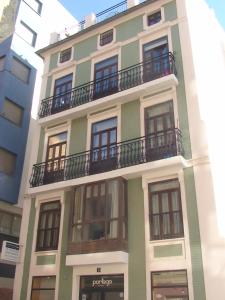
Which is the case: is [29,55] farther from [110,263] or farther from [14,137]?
[110,263]

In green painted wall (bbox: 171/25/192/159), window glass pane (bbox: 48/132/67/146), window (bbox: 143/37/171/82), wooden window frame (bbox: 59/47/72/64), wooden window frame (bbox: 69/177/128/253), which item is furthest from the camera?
wooden window frame (bbox: 59/47/72/64)

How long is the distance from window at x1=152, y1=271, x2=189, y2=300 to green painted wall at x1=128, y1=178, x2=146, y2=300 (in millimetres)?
376

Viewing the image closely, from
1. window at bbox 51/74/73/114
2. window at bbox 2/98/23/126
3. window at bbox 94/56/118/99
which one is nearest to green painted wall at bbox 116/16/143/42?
window at bbox 94/56/118/99

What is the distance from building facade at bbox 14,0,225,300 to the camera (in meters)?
11.3

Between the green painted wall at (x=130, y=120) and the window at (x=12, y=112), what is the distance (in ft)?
22.1

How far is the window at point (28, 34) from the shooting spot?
20766 mm

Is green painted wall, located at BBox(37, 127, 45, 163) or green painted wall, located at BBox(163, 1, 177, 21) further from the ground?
green painted wall, located at BBox(163, 1, 177, 21)

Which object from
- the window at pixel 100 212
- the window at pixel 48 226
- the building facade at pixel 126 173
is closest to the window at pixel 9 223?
the building facade at pixel 126 173

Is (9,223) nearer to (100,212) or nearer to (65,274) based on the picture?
(65,274)

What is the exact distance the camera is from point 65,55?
18250 mm

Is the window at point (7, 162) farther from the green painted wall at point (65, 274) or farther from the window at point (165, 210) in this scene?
the window at point (165, 210)

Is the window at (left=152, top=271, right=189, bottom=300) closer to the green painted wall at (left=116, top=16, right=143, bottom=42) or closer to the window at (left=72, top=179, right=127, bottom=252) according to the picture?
the window at (left=72, top=179, right=127, bottom=252)

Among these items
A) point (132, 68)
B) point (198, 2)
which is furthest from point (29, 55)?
point (198, 2)

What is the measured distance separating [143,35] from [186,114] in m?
4.74
